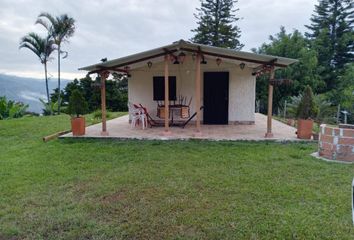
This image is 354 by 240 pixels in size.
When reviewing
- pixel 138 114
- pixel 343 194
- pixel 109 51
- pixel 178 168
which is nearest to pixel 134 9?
pixel 109 51

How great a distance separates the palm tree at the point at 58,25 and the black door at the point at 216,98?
9.85 metres

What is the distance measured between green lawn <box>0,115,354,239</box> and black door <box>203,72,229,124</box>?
4057mm

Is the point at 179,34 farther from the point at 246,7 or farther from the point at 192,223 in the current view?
the point at 192,223

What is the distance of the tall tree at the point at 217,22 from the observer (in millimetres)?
26141

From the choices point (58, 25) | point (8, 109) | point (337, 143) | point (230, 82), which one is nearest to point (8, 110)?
point (8, 109)

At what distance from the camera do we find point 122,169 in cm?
499

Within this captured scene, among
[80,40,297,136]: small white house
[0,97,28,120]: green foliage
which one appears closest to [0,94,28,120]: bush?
[0,97,28,120]: green foliage

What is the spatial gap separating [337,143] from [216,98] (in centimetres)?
533

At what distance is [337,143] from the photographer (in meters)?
5.41

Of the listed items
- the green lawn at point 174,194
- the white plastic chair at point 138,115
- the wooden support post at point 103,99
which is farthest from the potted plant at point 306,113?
the wooden support post at point 103,99

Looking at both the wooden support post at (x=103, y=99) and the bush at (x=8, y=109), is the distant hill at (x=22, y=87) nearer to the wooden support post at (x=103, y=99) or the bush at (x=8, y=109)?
the bush at (x=8, y=109)

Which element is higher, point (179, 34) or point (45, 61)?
point (179, 34)

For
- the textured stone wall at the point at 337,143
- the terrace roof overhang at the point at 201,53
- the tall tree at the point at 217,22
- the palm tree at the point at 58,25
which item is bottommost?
the textured stone wall at the point at 337,143

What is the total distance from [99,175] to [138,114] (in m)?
4.87
